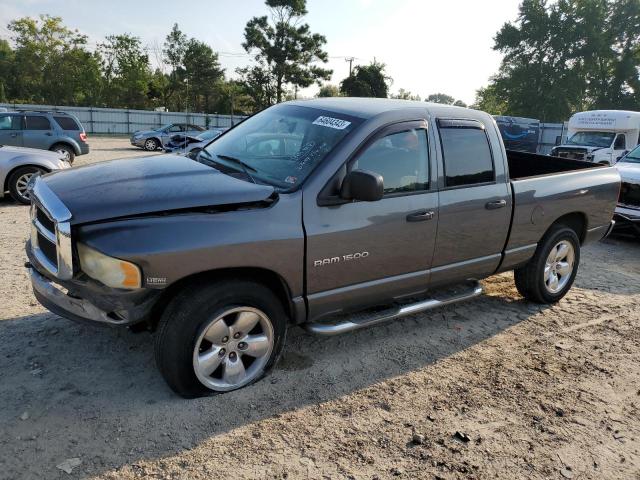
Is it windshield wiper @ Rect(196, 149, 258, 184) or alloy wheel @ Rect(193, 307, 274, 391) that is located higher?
windshield wiper @ Rect(196, 149, 258, 184)

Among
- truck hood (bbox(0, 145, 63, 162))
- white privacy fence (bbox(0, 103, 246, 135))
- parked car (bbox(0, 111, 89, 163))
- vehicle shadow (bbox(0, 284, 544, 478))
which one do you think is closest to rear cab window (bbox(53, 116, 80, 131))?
Answer: parked car (bbox(0, 111, 89, 163))

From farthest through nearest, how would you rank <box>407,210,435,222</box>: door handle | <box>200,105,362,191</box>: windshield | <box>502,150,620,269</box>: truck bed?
<box>502,150,620,269</box>: truck bed → <box>407,210,435,222</box>: door handle → <box>200,105,362,191</box>: windshield

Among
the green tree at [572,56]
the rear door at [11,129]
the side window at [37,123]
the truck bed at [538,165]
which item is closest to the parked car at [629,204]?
the truck bed at [538,165]

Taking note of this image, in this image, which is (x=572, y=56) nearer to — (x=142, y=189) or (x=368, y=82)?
(x=368, y=82)

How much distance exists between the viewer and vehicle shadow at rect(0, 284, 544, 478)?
277 cm

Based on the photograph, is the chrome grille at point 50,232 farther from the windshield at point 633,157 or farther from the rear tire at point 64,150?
the rear tire at point 64,150

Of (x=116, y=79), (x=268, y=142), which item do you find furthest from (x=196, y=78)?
(x=268, y=142)

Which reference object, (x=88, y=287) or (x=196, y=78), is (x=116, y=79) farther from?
(x=88, y=287)

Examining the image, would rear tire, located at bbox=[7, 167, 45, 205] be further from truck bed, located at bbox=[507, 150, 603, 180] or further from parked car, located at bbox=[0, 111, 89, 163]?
truck bed, located at bbox=[507, 150, 603, 180]

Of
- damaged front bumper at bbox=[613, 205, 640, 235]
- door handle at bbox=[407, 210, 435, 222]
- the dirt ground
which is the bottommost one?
the dirt ground

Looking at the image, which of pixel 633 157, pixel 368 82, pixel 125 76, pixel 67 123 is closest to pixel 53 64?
pixel 125 76

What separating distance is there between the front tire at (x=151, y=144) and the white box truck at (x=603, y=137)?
16905 mm

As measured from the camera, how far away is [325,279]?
3.42 metres

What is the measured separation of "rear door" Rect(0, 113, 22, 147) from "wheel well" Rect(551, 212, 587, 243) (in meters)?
13.2
